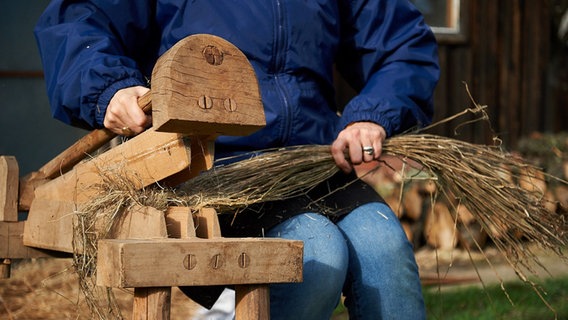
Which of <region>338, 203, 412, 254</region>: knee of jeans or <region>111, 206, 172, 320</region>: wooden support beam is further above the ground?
<region>111, 206, 172, 320</region>: wooden support beam

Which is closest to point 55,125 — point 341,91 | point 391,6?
point 341,91

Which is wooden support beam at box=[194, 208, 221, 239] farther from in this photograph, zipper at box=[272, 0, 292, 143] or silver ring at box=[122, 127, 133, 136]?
zipper at box=[272, 0, 292, 143]

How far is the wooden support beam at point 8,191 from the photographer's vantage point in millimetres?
2719

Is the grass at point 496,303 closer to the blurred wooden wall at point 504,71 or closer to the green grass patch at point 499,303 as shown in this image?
the green grass patch at point 499,303

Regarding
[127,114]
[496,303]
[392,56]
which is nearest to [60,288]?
[496,303]

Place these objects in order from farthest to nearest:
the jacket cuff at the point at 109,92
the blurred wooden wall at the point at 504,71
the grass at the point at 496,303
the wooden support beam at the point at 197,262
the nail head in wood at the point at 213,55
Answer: the blurred wooden wall at the point at 504,71 < the grass at the point at 496,303 < the jacket cuff at the point at 109,92 < the nail head in wood at the point at 213,55 < the wooden support beam at the point at 197,262

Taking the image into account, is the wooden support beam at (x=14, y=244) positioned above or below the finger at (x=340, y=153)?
below

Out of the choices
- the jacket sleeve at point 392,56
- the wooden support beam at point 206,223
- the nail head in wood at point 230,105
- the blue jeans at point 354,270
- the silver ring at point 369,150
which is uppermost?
the nail head in wood at point 230,105

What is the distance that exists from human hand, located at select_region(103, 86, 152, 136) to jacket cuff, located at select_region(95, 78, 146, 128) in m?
0.02

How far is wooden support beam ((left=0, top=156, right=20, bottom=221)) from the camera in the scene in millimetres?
2719

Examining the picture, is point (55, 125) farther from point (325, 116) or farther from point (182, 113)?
point (182, 113)

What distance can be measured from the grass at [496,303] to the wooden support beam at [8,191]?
6.73ft

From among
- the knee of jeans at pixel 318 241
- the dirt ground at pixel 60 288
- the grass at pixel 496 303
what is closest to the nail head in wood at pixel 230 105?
the knee of jeans at pixel 318 241

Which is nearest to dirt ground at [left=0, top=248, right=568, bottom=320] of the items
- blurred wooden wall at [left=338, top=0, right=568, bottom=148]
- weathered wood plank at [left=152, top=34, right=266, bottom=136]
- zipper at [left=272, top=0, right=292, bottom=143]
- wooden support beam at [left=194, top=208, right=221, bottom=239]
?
zipper at [left=272, top=0, right=292, bottom=143]
